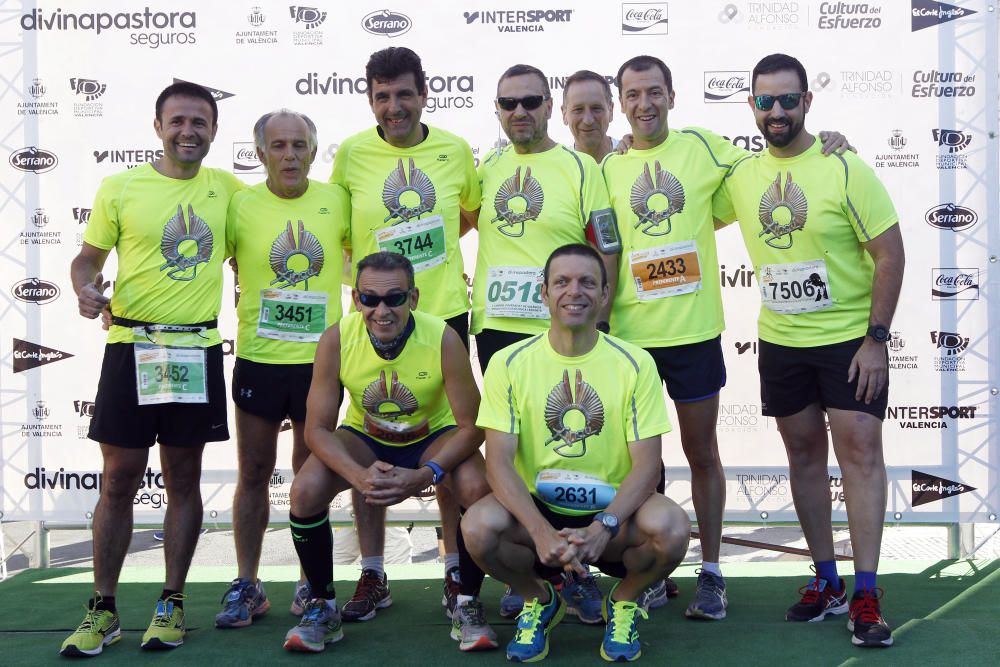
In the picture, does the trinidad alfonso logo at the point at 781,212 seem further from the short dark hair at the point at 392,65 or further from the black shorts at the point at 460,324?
the short dark hair at the point at 392,65

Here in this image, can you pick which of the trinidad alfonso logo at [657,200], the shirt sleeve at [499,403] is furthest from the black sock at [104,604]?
the trinidad alfonso logo at [657,200]

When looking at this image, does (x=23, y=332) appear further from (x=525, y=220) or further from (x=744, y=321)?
(x=744, y=321)

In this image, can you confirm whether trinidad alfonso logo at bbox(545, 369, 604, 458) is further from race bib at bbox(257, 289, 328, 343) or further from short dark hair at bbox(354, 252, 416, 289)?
race bib at bbox(257, 289, 328, 343)

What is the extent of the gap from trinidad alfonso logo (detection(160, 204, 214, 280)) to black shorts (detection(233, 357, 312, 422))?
1.42 feet

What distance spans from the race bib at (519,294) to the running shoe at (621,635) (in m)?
1.11

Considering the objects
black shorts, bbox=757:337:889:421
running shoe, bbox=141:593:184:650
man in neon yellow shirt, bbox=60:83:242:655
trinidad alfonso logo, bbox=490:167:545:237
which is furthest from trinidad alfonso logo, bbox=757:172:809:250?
running shoe, bbox=141:593:184:650

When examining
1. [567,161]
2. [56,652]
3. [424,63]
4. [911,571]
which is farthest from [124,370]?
[911,571]

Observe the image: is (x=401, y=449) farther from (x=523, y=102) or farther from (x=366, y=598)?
(x=523, y=102)

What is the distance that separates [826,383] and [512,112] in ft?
5.10

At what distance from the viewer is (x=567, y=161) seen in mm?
3883

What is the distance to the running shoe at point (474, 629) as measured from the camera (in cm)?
338

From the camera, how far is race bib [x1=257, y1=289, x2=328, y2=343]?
3.87 metres

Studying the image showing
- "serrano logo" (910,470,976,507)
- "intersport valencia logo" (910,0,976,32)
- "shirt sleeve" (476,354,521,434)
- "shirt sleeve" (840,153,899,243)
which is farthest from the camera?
"serrano logo" (910,470,976,507)

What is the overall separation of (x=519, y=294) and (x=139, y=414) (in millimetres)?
1461
